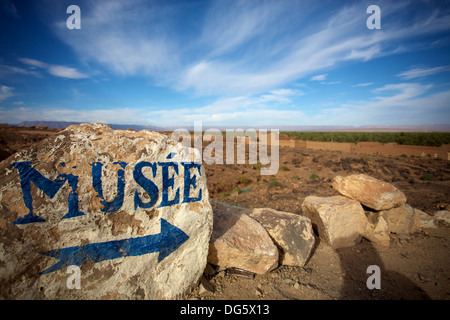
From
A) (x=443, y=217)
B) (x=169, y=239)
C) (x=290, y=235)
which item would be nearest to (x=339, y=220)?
(x=290, y=235)

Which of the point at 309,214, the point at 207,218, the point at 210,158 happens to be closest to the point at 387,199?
the point at 309,214

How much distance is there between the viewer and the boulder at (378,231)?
4.69 metres

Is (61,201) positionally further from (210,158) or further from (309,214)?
(210,158)

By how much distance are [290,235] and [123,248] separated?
287 cm

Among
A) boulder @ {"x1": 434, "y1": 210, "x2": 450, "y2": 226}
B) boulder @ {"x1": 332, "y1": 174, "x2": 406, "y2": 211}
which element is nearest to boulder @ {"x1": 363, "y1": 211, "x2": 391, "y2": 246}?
boulder @ {"x1": 332, "y1": 174, "x2": 406, "y2": 211}

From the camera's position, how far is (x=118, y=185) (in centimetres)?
237

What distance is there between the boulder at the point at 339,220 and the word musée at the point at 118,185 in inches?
118

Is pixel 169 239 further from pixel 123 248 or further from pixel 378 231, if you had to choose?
pixel 378 231

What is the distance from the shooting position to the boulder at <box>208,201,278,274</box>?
125 inches

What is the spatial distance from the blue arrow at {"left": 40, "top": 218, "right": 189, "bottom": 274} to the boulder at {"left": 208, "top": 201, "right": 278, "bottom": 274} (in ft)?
2.41

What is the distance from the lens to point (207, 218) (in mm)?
2863

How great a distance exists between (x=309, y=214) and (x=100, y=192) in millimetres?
4373

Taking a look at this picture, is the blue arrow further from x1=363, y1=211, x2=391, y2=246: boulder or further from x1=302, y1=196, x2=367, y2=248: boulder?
x1=363, y1=211, x2=391, y2=246: boulder

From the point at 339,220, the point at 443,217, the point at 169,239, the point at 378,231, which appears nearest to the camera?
the point at 169,239
